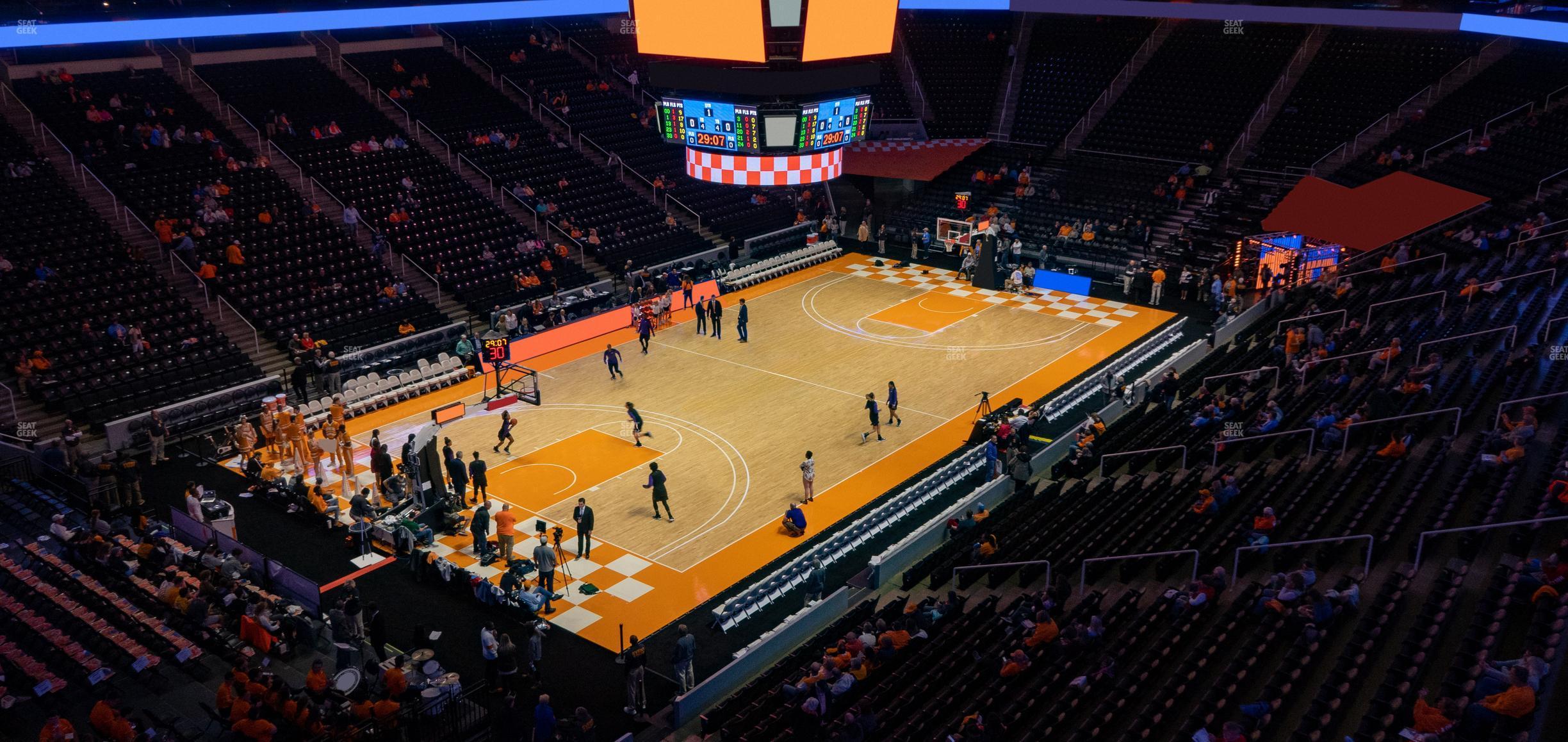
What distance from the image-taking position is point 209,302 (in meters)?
30.7

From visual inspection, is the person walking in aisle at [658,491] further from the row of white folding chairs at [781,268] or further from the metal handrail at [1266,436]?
the row of white folding chairs at [781,268]

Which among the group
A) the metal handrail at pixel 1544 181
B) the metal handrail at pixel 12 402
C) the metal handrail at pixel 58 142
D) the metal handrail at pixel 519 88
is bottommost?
the metal handrail at pixel 12 402

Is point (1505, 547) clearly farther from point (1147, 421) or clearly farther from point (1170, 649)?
point (1147, 421)

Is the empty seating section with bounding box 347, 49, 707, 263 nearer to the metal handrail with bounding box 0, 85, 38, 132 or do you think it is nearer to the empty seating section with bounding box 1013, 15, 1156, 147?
the metal handrail with bounding box 0, 85, 38, 132

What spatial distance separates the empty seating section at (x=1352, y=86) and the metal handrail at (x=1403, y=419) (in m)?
22.6

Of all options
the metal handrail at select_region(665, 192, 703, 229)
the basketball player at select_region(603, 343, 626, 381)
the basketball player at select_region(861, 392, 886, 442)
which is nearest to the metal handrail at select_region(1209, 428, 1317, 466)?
the basketball player at select_region(861, 392, 886, 442)

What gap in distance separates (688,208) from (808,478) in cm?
2209

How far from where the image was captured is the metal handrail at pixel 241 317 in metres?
30.3

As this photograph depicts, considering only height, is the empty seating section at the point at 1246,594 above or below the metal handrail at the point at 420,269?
below

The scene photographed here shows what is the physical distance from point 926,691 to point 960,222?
28.3 meters

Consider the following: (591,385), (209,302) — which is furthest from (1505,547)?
(209,302)

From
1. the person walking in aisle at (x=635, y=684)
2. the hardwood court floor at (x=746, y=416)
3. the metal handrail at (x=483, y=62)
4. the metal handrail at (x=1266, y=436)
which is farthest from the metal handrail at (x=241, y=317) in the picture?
the metal handrail at (x=1266, y=436)

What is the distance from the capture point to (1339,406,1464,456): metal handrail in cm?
1945

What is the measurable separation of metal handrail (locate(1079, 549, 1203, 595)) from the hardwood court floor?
5.86m
